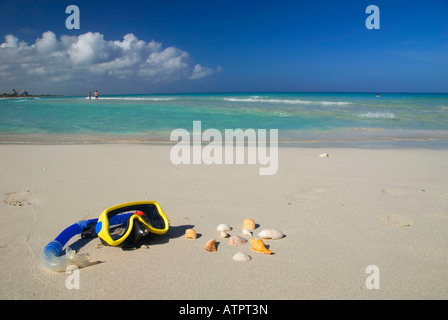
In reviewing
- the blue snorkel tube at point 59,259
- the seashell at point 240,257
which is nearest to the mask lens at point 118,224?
the blue snorkel tube at point 59,259

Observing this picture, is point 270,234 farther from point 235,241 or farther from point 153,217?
point 153,217

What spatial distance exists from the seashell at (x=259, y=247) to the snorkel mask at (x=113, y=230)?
806 millimetres

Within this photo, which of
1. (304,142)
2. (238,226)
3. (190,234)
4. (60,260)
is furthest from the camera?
(304,142)

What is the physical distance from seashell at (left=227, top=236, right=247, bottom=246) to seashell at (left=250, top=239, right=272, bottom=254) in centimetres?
12

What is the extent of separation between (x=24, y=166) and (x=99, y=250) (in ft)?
12.5

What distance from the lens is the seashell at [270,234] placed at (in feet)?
9.25

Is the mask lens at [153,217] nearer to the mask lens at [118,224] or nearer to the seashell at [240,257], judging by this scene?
the mask lens at [118,224]

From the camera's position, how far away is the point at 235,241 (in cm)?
271

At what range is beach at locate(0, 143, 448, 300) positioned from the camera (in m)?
2.14

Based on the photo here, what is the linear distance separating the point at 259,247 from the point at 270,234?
0.29 meters

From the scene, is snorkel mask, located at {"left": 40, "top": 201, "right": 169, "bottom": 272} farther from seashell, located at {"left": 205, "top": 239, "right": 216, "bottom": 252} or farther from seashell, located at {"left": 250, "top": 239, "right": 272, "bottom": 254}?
seashell, located at {"left": 250, "top": 239, "right": 272, "bottom": 254}

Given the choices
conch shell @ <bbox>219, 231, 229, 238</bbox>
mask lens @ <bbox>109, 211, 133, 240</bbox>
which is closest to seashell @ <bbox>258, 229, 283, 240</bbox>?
conch shell @ <bbox>219, 231, 229, 238</bbox>

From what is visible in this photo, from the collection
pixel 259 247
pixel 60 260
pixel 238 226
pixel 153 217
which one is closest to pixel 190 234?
pixel 153 217
